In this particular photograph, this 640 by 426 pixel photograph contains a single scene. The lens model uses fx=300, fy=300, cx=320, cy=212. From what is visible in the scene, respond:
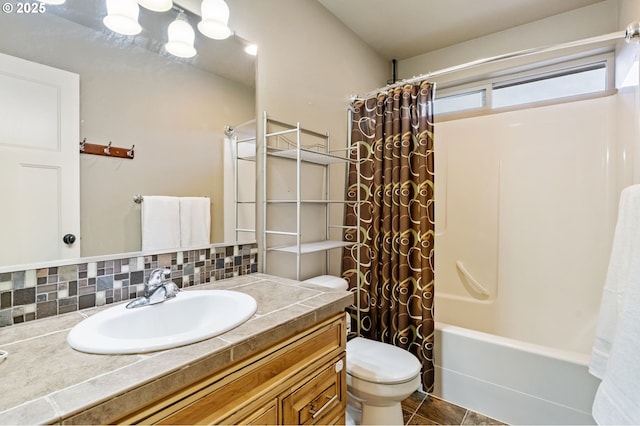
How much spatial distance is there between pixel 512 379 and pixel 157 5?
7.92 ft

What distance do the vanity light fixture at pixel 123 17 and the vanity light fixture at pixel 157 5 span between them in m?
0.03

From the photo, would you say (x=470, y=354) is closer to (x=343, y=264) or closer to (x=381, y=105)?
(x=343, y=264)

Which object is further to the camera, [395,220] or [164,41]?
[395,220]

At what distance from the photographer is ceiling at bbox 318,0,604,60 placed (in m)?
1.97

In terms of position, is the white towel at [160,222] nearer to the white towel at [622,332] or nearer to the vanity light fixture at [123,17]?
the vanity light fixture at [123,17]

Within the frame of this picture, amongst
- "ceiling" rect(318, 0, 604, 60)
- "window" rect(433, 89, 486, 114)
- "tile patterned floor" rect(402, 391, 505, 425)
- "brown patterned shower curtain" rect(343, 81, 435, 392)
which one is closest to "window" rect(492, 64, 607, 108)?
"window" rect(433, 89, 486, 114)

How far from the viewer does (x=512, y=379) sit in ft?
5.26

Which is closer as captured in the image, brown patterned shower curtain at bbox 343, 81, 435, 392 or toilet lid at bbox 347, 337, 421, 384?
toilet lid at bbox 347, 337, 421, 384

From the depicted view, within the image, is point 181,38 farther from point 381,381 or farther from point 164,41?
point 381,381

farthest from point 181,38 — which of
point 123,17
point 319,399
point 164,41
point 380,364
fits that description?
point 380,364

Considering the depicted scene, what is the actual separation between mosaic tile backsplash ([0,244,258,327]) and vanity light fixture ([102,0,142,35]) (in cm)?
84

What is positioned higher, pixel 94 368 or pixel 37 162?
pixel 37 162

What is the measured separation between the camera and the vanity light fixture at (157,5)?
1138mm

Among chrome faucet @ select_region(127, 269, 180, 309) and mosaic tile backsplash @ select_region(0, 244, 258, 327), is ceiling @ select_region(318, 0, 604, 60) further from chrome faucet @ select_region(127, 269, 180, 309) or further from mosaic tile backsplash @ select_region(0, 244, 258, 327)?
chrome faucet @ select_region(127, 269, 180, 309)
